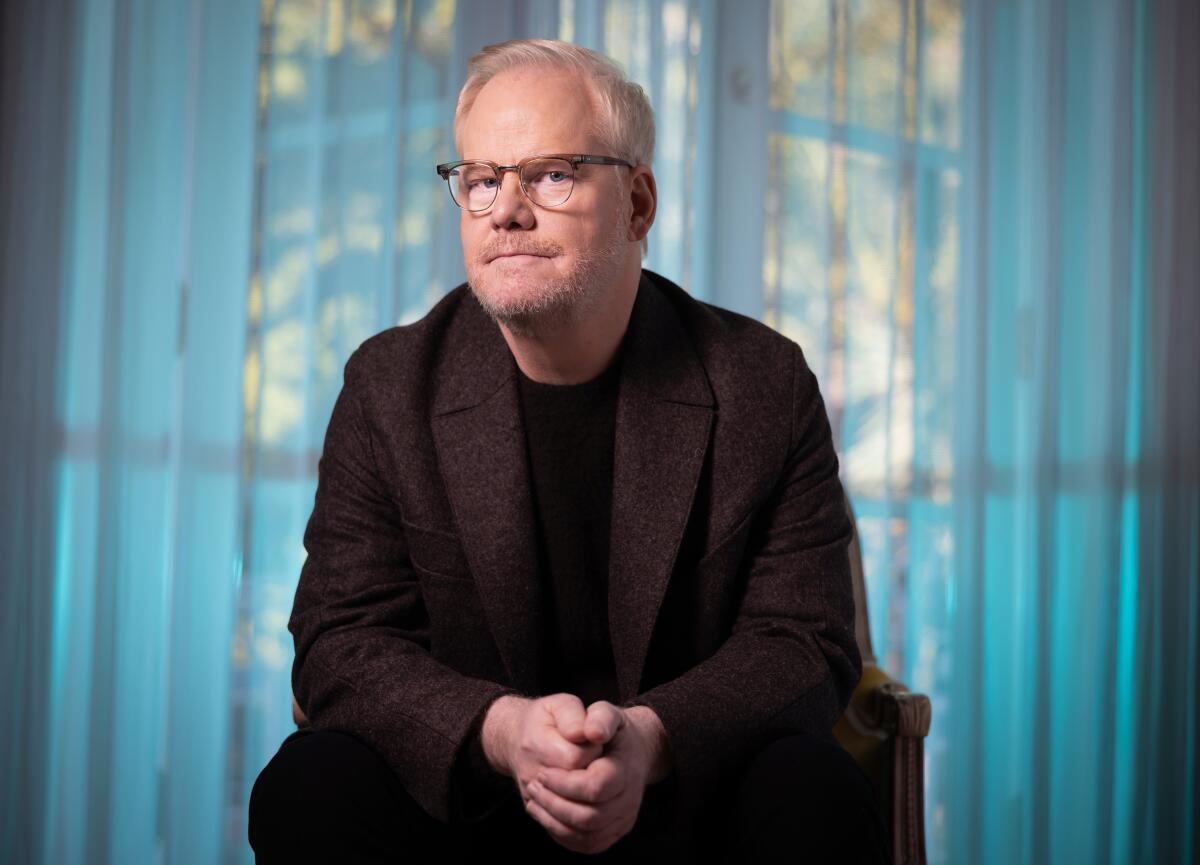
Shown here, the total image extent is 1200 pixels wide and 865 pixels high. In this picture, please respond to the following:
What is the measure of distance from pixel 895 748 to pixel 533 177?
3.28ft

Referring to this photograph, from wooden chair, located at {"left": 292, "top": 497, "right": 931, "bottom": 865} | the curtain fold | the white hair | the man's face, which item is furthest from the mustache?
the curtain fold

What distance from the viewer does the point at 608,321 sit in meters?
1.47

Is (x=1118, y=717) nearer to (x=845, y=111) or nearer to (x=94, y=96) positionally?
(x=845, y=111)

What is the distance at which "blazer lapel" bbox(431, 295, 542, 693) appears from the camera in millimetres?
1371

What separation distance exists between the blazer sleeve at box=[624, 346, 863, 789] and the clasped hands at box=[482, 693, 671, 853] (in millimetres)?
67

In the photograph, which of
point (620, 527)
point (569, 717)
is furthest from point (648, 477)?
point (569, 717)

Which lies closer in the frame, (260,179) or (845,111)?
(260,179)

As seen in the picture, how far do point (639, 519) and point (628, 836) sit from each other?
38 centimetres

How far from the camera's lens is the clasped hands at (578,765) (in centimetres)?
104

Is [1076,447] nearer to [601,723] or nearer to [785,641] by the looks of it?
[785,641]

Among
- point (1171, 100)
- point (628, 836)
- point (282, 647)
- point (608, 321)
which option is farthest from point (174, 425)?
point (1171, 100)

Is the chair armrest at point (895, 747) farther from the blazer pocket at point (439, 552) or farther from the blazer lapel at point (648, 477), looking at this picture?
the blazer pocket at point (439, 552)

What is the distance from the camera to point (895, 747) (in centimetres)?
167

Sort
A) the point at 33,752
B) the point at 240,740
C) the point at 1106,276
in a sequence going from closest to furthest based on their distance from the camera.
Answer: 1. the point at 33,752
2. the point at 240,740
3. the point at 1106,276
